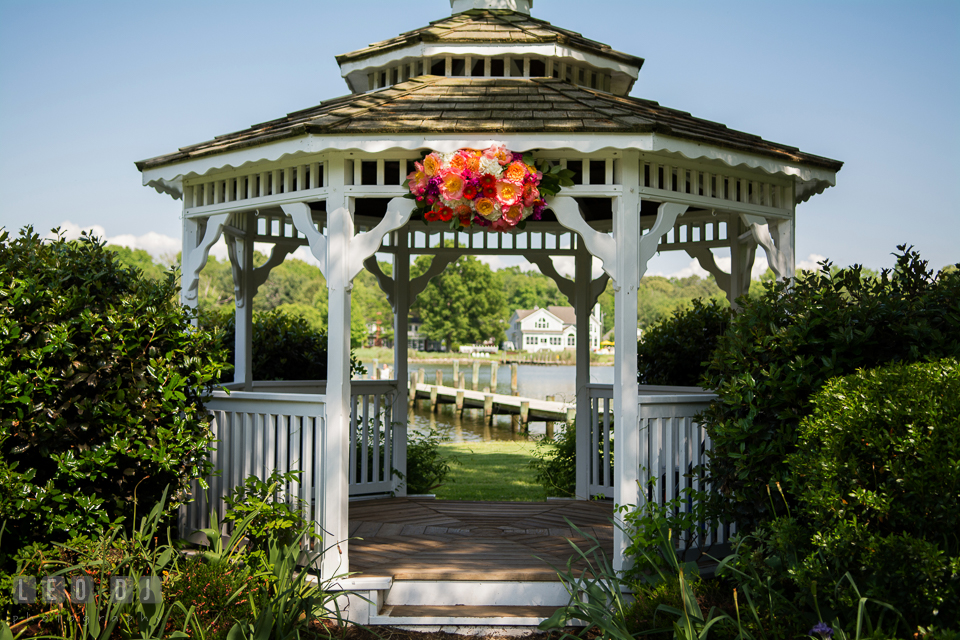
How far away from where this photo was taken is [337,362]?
4242 mm

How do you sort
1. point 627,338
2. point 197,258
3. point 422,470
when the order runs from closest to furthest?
point 627,338, point 197,258, point 422,470

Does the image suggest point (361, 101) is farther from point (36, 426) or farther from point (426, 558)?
point (426, 558)

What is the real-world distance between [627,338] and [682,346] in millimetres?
3437

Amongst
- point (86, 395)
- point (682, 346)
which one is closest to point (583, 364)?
point (682, 346)

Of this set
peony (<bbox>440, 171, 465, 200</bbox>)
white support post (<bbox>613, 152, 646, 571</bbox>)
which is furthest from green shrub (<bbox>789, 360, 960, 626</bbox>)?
peony (<bbox>440, 171, 465, 200</bbox>)

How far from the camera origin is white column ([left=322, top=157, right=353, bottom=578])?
4.21m

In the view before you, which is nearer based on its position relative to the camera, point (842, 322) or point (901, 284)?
point (842, 322)

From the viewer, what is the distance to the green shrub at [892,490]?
249 cm

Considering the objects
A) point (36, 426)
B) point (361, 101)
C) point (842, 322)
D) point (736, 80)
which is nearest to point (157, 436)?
point (36, 426)

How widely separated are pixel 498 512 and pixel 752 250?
3172 millimetres

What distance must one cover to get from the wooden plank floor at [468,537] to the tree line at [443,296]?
1432 inches

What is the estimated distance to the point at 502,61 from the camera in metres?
5.63

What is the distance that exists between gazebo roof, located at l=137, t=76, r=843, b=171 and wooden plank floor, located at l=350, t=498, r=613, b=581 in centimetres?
250

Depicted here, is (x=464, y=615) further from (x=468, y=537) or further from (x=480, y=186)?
(x=480, y=186)
